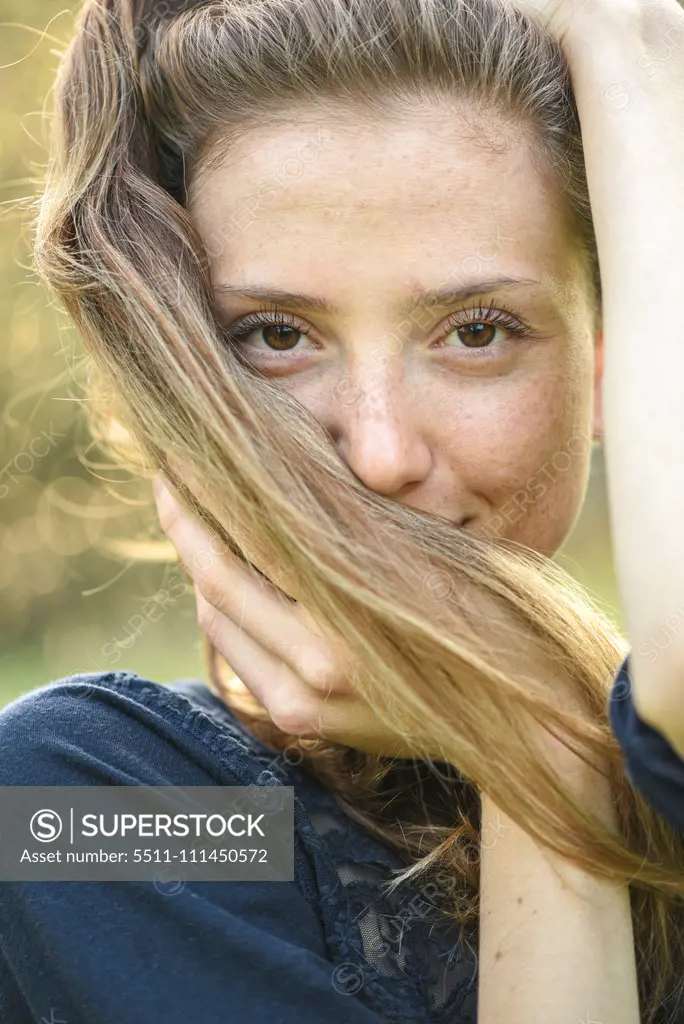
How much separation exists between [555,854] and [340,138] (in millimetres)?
1115

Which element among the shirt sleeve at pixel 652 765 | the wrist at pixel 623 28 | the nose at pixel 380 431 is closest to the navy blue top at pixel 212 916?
the shirt sleeve at pixel 652 765

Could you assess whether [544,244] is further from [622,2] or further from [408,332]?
[622,2]

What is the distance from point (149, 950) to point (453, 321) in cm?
102

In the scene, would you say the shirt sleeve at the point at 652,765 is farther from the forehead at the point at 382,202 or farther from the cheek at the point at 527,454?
the forehead at the point at 382,202

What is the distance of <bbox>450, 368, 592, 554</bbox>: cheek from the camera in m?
1.67

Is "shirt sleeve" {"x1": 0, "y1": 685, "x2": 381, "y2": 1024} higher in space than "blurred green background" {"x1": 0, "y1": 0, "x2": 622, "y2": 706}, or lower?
lower

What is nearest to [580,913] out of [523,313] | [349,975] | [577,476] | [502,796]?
[502,796]

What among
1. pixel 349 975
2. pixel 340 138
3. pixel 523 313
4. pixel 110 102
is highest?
pixel 110 102

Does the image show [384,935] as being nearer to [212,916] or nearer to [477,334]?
[212,916]

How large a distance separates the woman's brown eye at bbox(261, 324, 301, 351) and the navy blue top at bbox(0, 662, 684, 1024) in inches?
23.3

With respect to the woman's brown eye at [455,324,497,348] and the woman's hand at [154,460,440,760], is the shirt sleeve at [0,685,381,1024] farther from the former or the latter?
the woman's brown eye at [455,324,497,348]

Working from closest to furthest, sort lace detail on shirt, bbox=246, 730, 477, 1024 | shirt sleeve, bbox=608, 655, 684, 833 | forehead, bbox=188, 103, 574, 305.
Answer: shirt sleeve, bbox=608, 655, 684, 833
lace detail on shirt, bbox=246, 730, 477, 1024
forehead, bbox=188, 103, 574, 305

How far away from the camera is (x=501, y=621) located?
1475 mm

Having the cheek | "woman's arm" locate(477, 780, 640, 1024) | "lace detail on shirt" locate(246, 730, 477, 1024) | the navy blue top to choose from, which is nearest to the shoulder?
the navy blue top
